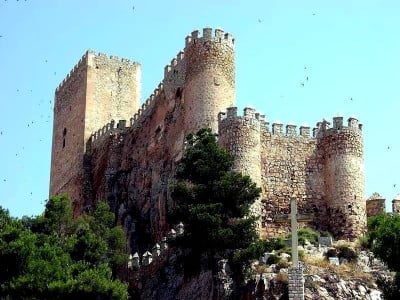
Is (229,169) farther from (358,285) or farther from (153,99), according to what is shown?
(153,99)

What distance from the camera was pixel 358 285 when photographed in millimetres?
32562

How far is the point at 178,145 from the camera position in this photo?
4472cm

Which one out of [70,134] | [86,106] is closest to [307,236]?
[86,106]

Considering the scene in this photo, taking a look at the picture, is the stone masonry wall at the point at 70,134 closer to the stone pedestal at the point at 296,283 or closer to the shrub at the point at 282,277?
the shrub at the point at 282,277

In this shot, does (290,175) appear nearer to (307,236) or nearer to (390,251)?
(307,236)

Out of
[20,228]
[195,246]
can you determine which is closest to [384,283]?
[195,246]

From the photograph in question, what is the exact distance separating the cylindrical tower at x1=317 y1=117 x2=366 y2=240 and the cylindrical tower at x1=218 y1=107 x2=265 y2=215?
3.45 meters

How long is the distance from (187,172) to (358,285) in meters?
7.81

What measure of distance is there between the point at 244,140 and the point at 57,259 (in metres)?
9.77

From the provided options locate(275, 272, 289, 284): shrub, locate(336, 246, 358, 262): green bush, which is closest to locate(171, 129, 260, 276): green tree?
locate(275, 272, 289, 284): shrub

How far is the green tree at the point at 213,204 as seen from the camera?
108ft

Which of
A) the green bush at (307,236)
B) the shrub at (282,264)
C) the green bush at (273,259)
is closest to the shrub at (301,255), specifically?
the shrub at (282,264)

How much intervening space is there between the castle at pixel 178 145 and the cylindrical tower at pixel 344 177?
0.14 ft

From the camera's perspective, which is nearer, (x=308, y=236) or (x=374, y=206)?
(x=308, y=236)
